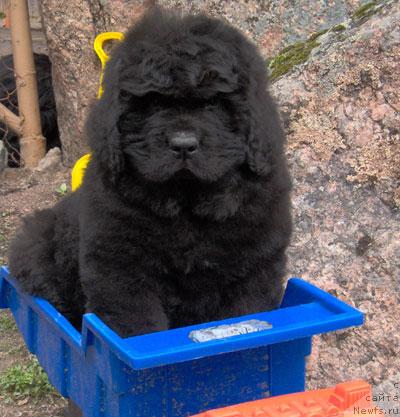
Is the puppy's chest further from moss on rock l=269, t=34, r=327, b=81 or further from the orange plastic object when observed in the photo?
moss on rock l=269, t=34, r=327, b=81

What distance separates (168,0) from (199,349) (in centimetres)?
330

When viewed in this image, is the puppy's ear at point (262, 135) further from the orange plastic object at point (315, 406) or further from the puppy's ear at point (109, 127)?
the orange plastic object at point (315, 406)

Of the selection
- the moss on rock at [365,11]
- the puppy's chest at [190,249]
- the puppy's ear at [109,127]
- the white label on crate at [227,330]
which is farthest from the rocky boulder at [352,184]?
the puppy's ear at [109,127]

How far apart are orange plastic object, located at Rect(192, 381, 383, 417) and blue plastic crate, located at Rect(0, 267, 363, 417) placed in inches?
6.5

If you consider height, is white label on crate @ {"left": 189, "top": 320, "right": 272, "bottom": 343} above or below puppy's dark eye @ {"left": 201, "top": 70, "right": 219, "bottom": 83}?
below

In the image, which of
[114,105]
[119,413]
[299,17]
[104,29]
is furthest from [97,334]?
[104,29]

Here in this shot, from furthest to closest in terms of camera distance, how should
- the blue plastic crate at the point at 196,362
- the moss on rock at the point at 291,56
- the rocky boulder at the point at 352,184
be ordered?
the moss on rock at the point at 291,56 < the rocky boulder at the point at 352,184 < the blue plastic crate at the point at 196,362

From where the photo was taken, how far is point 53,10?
5.23 meters

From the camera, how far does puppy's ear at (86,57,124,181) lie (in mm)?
2371

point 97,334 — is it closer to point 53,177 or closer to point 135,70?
point 135,70

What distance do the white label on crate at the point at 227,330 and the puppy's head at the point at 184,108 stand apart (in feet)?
1.53

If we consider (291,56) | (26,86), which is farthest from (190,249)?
(26,86)

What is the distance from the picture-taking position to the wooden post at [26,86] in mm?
5594

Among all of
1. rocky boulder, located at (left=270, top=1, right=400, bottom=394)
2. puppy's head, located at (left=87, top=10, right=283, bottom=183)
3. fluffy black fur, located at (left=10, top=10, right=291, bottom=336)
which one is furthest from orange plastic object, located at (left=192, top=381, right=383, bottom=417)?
rocky boulder, located at (left=270, top=1, right=400, bottom=394)
